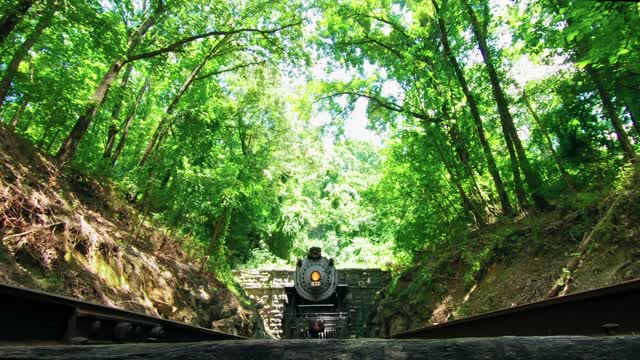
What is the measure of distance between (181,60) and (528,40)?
8871 millimetres

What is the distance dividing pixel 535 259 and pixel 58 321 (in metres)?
7.15

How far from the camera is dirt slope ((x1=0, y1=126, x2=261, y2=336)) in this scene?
4.86 meters

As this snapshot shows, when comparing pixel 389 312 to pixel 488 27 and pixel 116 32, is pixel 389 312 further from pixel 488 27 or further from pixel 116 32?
pixel 116 32

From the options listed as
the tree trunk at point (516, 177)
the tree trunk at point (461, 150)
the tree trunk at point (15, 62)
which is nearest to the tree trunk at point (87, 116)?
the tree trunk at point (15, 62)

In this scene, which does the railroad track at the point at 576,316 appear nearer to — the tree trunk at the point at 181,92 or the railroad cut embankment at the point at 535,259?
Result: the railroad cut embankment at the point at 535,259

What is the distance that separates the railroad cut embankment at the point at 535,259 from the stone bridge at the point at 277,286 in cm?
570

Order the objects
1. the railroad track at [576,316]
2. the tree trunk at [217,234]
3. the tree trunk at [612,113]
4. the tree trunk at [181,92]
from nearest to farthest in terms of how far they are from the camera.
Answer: the railroad track at [576,316] < the tree trunk at [612,113] < the tree trunk at [181,92] < the tree trunk at [217,234]

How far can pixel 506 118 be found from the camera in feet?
28.2

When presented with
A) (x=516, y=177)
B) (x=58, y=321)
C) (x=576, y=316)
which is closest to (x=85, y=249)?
(x=58, y=321)

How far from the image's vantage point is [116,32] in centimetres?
648

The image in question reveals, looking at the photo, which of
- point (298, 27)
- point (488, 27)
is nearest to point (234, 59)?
point (298, 27)

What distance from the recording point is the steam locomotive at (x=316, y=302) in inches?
431

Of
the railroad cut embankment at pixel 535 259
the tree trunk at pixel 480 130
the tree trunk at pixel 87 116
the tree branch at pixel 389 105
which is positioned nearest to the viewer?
the railroad cut embankment at pixel 535 259

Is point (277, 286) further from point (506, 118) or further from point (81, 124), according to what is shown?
point (506, 118)
